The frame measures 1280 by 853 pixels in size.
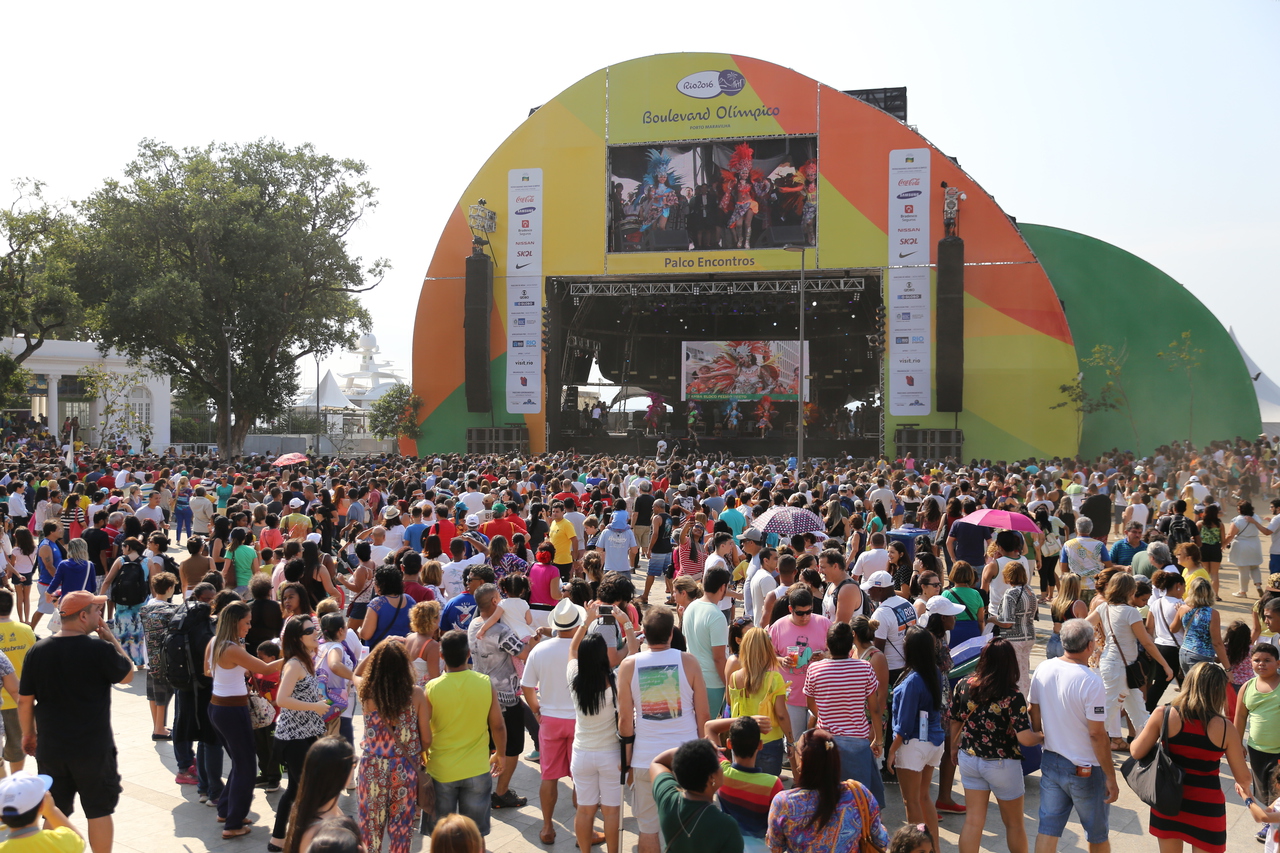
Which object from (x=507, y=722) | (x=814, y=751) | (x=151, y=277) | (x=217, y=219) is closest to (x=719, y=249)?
(x=217, y=219)

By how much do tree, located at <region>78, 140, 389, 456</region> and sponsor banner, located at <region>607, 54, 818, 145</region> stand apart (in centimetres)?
1027

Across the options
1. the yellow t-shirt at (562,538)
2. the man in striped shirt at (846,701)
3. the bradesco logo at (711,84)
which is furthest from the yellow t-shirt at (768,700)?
the bradesco logo at (711,84)

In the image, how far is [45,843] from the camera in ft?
10.3

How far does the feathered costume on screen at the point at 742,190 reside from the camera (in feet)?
85.8

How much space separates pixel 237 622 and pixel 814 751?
11.4 ft

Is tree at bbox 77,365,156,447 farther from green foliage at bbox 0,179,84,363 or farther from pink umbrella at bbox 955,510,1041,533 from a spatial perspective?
pink umbrella at bbox 955,510,1041,533

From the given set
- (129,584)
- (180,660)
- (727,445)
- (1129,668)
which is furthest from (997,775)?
(727,445)

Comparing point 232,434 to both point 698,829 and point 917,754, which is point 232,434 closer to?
point 917,754

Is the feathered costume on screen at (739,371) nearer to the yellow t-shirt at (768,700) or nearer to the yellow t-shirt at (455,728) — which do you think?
the yellow t-shirt at (768,700)

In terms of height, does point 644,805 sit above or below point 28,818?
below

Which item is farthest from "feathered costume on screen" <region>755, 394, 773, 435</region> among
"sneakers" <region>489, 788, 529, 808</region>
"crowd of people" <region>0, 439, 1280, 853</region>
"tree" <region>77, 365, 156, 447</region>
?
"sneakers" <region>489, 788, 529, 808</region>

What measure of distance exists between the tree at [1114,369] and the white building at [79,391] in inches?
1364

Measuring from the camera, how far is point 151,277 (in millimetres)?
27562

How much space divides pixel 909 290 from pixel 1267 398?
696 inches
